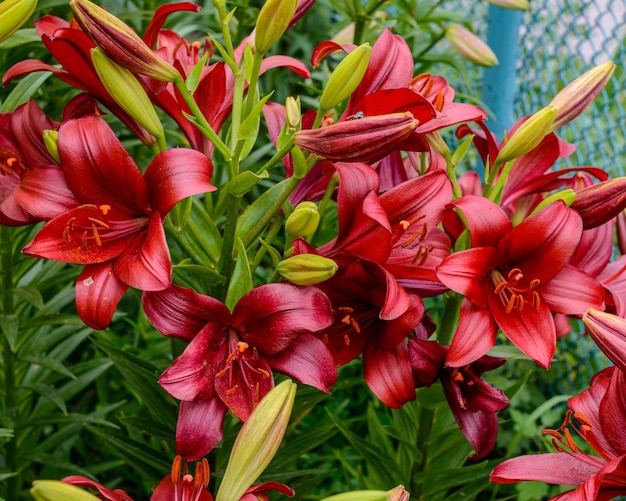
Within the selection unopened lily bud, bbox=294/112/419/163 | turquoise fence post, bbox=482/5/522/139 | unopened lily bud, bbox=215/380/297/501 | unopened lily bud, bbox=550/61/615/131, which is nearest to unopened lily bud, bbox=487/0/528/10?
turquoise fence post, bbox=482/5/522/139

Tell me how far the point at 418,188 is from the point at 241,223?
0.19m

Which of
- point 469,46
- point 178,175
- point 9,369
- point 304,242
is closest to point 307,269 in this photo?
point 304,242

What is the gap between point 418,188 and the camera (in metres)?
0.82

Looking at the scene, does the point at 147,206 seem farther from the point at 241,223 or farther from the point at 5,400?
the point at 5,400

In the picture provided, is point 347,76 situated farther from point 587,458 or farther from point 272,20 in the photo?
point 587,458

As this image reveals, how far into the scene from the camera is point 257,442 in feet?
2.18

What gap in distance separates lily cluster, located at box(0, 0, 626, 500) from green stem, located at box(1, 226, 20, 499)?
272 mm

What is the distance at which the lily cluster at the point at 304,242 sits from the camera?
756 mm

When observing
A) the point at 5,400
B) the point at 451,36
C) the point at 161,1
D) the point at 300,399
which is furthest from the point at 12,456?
the point at 451,36

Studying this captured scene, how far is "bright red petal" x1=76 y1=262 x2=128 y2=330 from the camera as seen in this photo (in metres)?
0.75

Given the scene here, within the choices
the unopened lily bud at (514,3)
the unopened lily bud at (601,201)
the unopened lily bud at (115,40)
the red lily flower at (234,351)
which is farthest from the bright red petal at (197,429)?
the unopened lily bud at (514,3)

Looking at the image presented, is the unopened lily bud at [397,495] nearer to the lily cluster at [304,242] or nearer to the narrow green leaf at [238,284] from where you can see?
the lily cluster at [304,242]

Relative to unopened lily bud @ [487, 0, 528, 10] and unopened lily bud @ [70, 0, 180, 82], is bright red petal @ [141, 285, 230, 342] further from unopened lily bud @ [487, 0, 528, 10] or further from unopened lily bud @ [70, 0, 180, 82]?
unopened lily bud @ [487, 0, 528, 10]

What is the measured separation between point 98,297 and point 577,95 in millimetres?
574
